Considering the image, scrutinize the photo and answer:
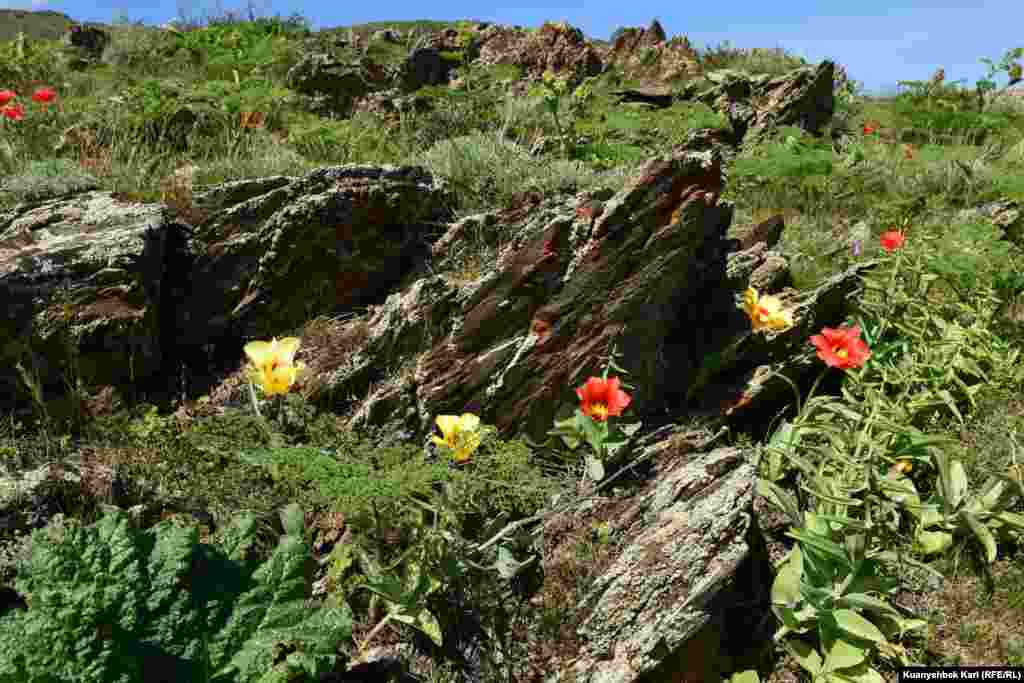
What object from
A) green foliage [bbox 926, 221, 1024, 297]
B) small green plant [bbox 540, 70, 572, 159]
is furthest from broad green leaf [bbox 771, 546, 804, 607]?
small green plant [bbox 540, 70, 572, 159]

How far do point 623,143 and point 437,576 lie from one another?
4968 millimetres

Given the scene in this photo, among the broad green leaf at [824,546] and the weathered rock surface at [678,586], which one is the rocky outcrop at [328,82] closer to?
the weathered rock surface at [678,586]

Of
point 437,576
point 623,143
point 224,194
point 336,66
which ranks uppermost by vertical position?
point 336,66

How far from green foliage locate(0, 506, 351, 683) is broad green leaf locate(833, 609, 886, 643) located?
173cm

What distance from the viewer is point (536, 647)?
2.49 meters

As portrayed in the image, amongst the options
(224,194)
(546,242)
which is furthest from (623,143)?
(224,194)

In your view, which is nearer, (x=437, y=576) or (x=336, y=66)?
(x=437, y=576)

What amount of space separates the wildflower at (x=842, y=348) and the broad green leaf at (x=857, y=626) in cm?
108

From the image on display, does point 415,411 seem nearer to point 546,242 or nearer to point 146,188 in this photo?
point 546,242

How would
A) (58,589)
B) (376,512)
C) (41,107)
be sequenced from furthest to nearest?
1. (41,107)
2. (376,512)
3. (58,589)

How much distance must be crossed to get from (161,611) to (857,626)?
2274 millimetres

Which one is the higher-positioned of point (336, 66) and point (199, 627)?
point (336, 66)

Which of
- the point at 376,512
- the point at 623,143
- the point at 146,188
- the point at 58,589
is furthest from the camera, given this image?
the point at 623,143

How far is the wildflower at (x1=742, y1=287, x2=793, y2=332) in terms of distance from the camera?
3.34m
